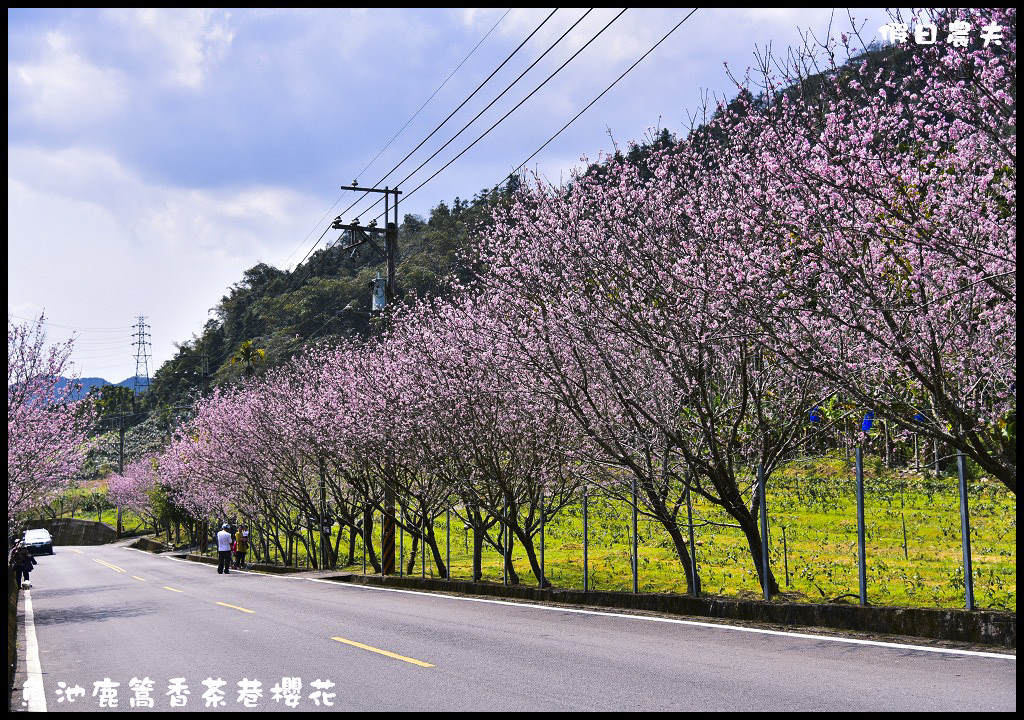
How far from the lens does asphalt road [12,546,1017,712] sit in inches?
294

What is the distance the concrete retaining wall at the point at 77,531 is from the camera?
106875 millimetres

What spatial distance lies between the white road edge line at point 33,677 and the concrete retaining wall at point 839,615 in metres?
8.41

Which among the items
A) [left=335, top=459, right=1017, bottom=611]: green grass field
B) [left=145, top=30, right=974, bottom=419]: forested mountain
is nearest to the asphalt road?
[left=335, top=459, right=1017, bottom=611]: green grass field

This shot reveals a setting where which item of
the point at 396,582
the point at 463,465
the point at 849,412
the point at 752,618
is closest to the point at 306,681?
the point at 752,618

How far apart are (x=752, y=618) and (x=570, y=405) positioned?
5195 mm

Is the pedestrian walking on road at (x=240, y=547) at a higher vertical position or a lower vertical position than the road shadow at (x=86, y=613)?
lower

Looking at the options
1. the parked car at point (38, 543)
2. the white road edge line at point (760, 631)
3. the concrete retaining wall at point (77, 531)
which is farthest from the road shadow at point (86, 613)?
the concrete retaining wall at point (77, 531)

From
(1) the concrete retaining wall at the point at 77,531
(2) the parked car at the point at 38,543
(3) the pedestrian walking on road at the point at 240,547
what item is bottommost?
(1) the concrete retaining wall at the point at 77,531

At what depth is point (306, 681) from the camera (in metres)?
9.02

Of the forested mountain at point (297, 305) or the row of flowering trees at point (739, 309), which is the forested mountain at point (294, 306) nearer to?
the forested mountain at point (297, 305)

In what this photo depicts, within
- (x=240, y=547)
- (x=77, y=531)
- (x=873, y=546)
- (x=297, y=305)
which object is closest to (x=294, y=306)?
(x=297, y=305)

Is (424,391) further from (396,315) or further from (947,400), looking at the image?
(947,400)

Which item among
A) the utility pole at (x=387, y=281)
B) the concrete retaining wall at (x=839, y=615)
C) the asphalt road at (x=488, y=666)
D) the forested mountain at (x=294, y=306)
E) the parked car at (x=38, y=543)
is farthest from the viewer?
the forested mountain at (x=294, y=306)

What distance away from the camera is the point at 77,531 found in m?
108
